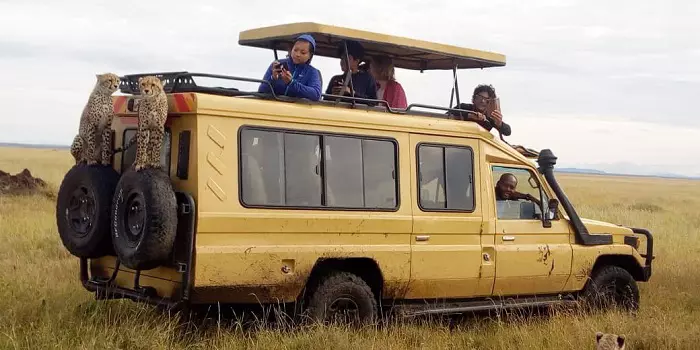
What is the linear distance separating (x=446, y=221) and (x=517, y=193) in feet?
3.61

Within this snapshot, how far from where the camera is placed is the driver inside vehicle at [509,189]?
27.5ft

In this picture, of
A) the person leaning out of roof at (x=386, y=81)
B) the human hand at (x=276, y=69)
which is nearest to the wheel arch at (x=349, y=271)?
the human hand at (x=276, y=69)

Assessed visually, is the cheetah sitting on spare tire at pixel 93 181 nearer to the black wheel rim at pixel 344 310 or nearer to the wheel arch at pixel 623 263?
the black wheel rim at pixel 344 310

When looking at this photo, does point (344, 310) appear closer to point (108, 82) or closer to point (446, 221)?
point (446, 221)

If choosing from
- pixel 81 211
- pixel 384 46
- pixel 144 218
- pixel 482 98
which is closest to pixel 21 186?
pixel 482 98

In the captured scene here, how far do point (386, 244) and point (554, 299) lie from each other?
7.40 feet

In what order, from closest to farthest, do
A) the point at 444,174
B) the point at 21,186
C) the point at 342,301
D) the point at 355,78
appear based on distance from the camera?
1. the point at 342,301
2. the point at 444,174
3. the point at 355,78
4. the point at 21,186

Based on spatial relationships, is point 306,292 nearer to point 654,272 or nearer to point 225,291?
point 225,291

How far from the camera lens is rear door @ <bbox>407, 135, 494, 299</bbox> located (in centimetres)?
751

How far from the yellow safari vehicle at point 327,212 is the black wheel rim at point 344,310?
25 mm

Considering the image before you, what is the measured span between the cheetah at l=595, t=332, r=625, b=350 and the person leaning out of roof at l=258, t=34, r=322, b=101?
2.92 meters

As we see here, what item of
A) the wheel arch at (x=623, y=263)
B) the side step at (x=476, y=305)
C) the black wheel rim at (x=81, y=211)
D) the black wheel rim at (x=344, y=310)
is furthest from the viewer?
the wheel arch at (x=623, y=263)

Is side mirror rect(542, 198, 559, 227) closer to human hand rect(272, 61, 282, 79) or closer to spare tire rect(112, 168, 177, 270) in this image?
human hand rect(272, 61, 282, 79)

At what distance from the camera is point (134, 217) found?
634 cm
